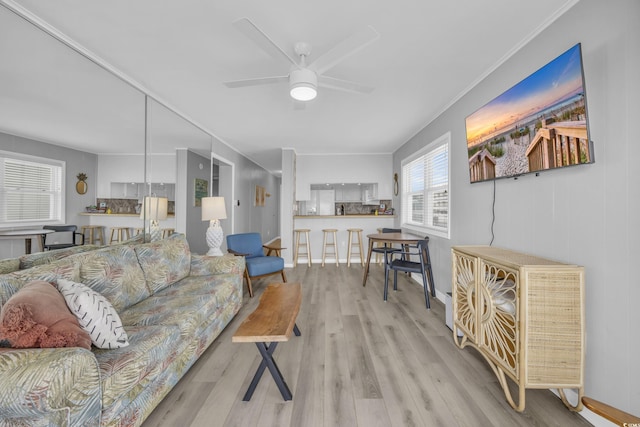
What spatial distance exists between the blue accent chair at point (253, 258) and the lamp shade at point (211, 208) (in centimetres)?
38

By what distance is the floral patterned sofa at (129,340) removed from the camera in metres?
0.99

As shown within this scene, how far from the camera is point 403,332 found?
8.49 ft

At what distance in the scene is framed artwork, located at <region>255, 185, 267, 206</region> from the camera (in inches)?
300

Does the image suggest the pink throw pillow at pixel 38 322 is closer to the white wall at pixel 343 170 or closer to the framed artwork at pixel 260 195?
the white wall at pixel 343 170

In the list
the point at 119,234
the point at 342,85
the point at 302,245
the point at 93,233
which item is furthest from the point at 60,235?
the point at 302,245

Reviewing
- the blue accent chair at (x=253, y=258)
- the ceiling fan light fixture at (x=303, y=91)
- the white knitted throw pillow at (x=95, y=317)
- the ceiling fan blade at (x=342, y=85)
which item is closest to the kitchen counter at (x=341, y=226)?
the blue accent chair at (x=253, y=258)

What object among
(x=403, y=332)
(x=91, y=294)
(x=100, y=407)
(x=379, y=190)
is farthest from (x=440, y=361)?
(x=379, y=190)

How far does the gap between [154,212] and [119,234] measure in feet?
1.68

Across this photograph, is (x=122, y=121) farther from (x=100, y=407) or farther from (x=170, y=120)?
(x=100, y=407)

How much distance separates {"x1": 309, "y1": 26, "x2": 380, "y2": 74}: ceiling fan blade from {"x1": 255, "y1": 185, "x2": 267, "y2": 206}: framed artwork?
19.7 ft

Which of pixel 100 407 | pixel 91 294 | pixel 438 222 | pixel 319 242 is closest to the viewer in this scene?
pixel 100 407

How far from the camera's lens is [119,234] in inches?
103

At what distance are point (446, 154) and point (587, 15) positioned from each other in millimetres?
1963

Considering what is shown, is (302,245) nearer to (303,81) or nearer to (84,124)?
(84,124)
